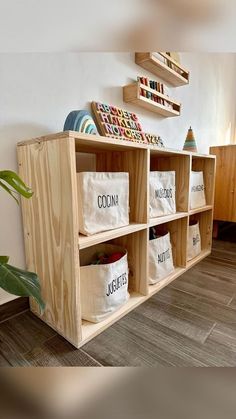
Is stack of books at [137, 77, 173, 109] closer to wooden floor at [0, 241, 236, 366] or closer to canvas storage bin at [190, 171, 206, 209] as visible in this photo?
canvas storage bin at [190, 171, 206, 209]

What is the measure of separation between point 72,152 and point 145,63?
3.14 ft

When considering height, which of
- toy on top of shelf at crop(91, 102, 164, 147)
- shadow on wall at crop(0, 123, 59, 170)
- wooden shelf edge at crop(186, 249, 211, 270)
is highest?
toy on top of shelf at crop(91, 102, 164, 147)

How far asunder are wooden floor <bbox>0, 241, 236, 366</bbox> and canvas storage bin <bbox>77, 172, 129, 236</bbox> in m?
0.36

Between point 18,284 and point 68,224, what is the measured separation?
8.7 inches

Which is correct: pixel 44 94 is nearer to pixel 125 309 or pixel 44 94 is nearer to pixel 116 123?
pixel 116 123

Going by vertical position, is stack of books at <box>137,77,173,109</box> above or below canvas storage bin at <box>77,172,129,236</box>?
above

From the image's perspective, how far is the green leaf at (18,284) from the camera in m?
0.50

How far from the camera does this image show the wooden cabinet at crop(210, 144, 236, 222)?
70.0 inches

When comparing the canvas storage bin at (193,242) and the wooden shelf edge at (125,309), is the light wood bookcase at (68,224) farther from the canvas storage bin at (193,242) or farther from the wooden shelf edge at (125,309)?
the canvas storage bin at (193,242)

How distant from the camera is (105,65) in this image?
1123 mm

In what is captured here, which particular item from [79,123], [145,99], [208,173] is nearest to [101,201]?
[79,123]

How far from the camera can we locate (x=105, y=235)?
0.78 meters

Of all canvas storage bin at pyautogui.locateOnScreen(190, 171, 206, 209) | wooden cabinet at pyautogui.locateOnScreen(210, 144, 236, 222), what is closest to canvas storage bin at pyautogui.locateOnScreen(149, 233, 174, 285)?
canvas storage bin at pyautogui.locateOnScreen(190, 171, 206, 209)
